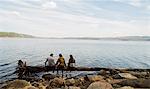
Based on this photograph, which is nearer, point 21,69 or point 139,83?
point 139,83

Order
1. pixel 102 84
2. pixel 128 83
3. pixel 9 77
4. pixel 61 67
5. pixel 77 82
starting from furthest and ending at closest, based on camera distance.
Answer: pixel 9 77, pixel 61 67, pixel 77 82, pixel 128 83, pixel 102 84

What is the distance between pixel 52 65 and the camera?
31.9m

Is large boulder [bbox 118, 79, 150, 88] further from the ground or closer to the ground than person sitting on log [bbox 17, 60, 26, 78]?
further from the ground

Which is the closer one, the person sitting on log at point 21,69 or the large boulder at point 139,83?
the large boulder at point 139,83

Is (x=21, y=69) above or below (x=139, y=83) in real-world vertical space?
below

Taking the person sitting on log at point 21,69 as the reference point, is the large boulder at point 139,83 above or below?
above

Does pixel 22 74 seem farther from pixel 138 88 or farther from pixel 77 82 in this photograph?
pixel 138 88

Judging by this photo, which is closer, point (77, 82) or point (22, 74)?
point (77, 82)

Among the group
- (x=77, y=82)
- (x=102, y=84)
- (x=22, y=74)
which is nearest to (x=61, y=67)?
(x=22, y=74)

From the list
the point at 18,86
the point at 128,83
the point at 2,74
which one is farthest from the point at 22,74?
the point at 128,83

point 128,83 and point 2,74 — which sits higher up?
point 128,83

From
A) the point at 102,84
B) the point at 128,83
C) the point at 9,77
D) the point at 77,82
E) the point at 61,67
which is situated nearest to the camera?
the point at 102,84

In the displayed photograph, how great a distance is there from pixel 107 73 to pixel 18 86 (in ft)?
46.0

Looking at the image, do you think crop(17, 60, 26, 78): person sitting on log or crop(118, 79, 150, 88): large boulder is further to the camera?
crop(17, 60, 26, 78): person sitting on log
